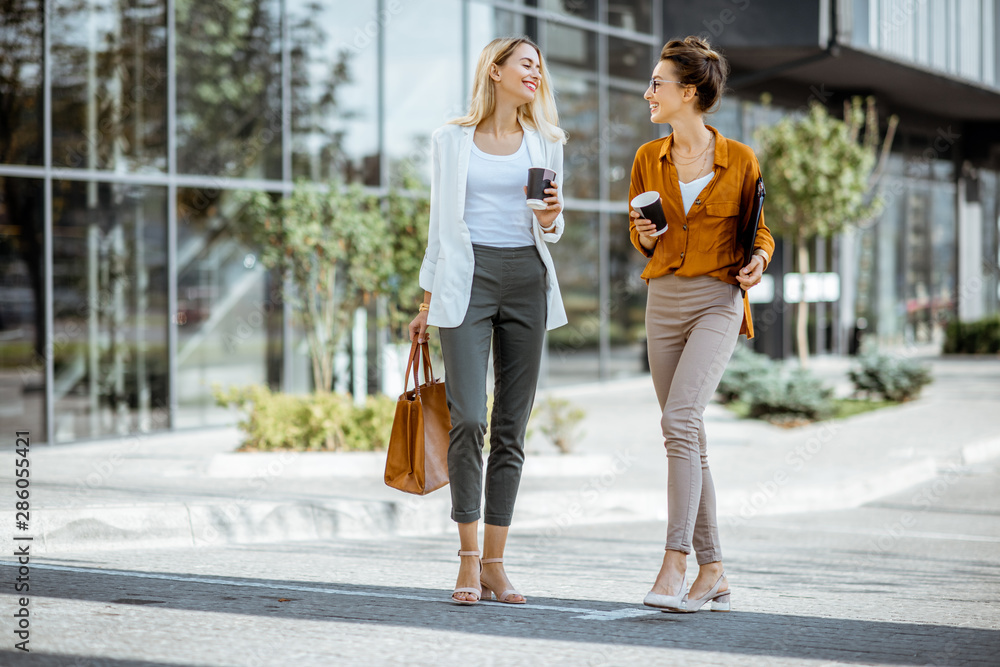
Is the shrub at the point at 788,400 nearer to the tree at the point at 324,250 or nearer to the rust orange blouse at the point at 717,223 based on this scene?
the tree at the point at 324,250

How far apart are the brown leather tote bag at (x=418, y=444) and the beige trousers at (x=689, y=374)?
823 mm

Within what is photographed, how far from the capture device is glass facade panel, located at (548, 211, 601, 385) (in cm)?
1630

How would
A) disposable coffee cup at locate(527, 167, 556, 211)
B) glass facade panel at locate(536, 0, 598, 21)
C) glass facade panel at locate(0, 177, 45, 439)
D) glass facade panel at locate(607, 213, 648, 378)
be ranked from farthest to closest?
glass facade panel at locate(607, 213, 648, 378)
glass facade panel at locate(536, 0, 598, 21)
glass facade panel at locate(0, 177, 45, 439)
disposable coffee cup at locate(527, 167, 556, 211)

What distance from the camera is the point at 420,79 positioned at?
14117 millimetres

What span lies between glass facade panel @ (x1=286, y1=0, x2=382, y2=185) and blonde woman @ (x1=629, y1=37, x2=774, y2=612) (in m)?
9.11

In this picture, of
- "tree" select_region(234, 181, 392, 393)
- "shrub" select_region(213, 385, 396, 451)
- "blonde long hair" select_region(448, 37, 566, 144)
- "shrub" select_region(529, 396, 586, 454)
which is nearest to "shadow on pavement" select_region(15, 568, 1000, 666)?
"blonde long hair" select_region(448, 37, 566, 144)

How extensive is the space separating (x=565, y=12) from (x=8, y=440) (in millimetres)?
9935

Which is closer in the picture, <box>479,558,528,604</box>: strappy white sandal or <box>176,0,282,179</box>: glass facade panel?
<box>479,558,528,604</box>: strappy white sandal

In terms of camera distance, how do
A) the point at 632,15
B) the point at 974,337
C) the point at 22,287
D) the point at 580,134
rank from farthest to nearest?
the point at 974,337
the point at 632,15
the point at 580,134
the point at 22,287

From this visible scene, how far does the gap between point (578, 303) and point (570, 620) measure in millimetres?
13117

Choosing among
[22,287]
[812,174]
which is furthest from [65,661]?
[812,174]

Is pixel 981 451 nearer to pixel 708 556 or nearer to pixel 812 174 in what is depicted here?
pixel 812 174

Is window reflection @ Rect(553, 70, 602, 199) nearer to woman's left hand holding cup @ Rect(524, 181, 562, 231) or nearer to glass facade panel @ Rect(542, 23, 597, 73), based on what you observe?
glass facade panel @ Rect(542, 23, 597, 73)

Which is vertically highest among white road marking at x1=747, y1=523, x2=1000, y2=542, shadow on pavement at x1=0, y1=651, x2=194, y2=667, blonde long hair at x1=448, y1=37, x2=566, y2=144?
blonde long hair at x1=448, y1=37, x2=566, y2=144
